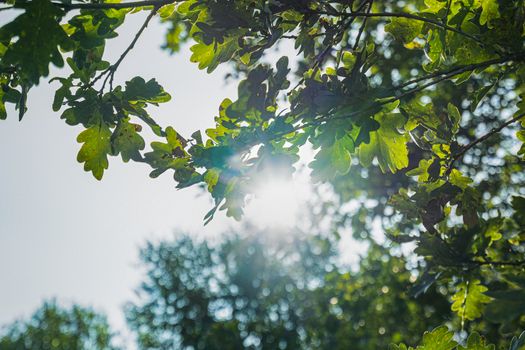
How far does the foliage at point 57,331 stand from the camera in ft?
121

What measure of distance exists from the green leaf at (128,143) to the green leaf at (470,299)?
2014mm

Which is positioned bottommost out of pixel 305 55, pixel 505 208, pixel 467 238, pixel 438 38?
pixel 505 208

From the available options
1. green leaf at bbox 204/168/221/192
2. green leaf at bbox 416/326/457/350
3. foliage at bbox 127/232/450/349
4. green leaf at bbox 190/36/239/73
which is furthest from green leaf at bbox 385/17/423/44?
foliage at bbox 127/232/450/349

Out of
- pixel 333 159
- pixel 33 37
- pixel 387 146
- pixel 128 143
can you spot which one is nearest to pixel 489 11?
pixel 387 146

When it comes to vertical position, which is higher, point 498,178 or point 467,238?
point 467,238

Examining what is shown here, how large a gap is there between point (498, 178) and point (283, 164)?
502cm

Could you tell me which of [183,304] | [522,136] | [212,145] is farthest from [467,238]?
[183,304]

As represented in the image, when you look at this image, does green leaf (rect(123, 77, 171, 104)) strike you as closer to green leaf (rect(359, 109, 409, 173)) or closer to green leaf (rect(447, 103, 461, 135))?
green leaf (rect(359, 109, 409, 173))

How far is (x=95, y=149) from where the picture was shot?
2.33 m

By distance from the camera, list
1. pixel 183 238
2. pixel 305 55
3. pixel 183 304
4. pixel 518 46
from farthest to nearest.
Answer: pixel 183 238 → pixel 183 304 → pixel 305 55 → pixel 518 46

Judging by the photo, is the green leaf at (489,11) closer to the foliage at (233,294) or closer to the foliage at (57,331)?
the foliage at (233,294)

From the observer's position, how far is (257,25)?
2.05 metres

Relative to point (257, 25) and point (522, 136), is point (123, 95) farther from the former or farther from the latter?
point (522, 136)

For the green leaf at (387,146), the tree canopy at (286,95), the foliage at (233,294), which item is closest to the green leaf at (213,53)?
the tree canopy at (286,95)
